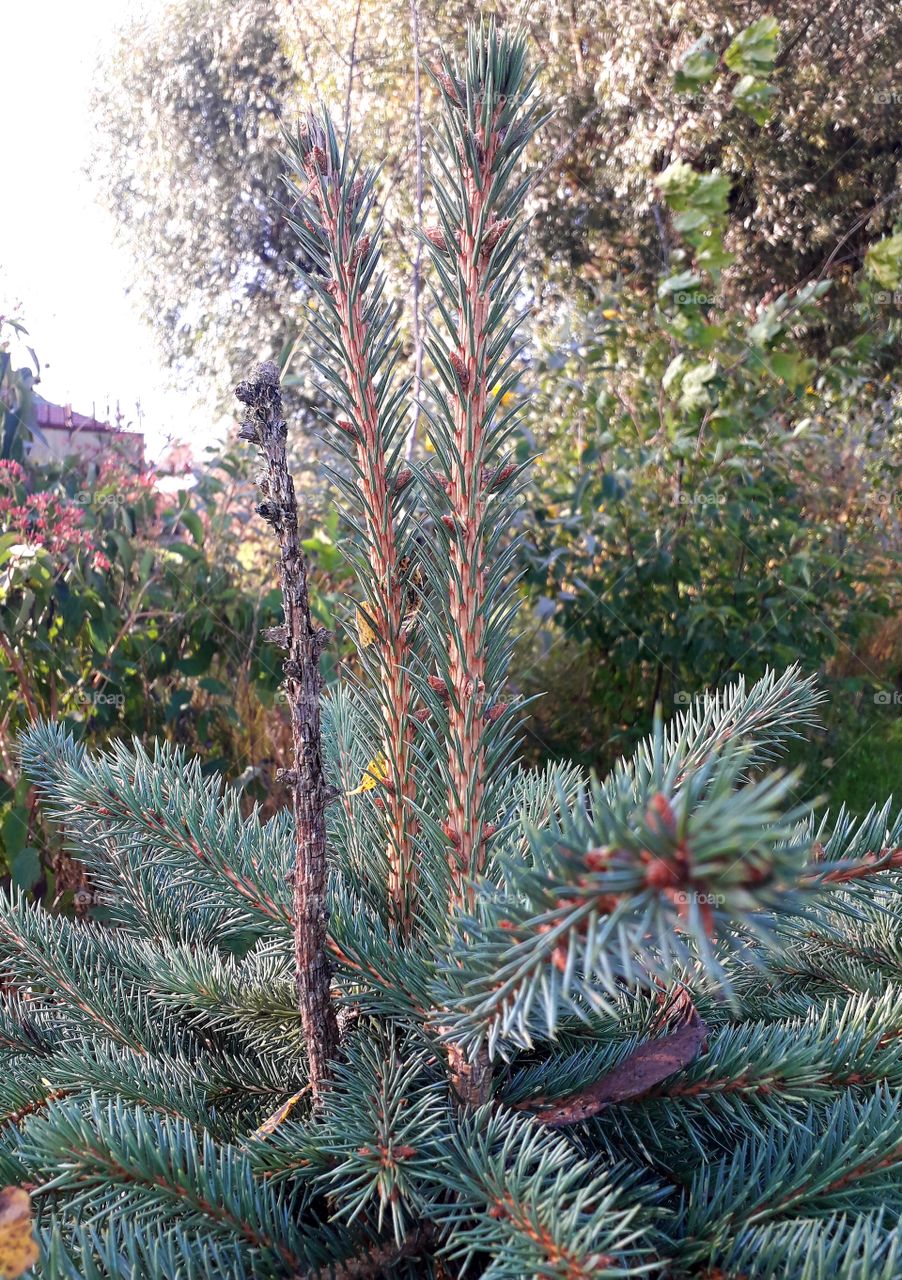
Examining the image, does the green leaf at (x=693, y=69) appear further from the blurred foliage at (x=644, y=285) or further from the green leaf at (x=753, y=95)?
the green leaf at (x=753, y=95)

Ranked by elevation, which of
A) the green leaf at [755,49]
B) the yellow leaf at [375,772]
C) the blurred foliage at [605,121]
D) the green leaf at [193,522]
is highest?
the blurred foliage at [605,121]

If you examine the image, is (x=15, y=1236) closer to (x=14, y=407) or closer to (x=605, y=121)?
(x=14, y=407)

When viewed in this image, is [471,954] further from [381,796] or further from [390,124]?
[390,124]

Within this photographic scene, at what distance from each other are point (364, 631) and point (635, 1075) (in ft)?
0.92

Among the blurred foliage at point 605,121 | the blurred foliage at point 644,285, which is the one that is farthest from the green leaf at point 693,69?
the blurred foliage at point 605,121

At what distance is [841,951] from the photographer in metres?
0.77

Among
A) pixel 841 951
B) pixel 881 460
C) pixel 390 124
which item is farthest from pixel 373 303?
pixel 390 124

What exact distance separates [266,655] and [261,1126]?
2.18 m

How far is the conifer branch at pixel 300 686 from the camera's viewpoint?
50 centimetres

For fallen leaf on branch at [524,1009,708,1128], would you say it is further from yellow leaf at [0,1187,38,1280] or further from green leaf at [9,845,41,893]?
green leaf at [9,845,41,893]

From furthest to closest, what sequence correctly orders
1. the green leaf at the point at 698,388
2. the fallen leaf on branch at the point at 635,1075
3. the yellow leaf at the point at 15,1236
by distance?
the green leaf at the point at 698,388 → the fallen leaf on branch at the point at 635,1075 → the yellow leaf at the point at 15,1236

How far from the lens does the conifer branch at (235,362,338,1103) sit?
19.7 inches

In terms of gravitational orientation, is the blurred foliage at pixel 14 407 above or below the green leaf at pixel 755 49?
below

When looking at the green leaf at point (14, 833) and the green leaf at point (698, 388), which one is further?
the green leaf at point (698, 388)
